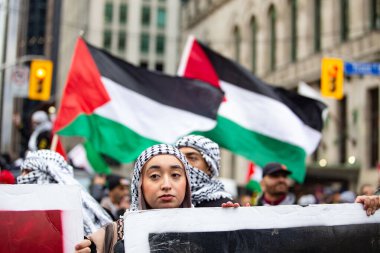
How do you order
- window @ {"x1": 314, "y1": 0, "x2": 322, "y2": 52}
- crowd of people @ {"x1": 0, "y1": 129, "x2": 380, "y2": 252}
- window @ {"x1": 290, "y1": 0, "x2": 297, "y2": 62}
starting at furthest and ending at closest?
Answer: 1. window @ {"x1": 290, "y1": 0, "x2": 297, "y2": 62}
2. window @ {"x1": 314, "y1": 0, "x2": 322, "y2": 52}
3. crowd of people @ {"x1": 0, "y1": 129, "x2": 380, "y2": 252}

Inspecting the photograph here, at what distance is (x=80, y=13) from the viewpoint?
74.5 meters

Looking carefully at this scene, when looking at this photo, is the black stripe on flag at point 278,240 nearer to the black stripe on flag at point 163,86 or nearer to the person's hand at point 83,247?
the person's hand at point 83,247

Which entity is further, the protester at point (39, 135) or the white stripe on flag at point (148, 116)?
the protester at point (39, 135)

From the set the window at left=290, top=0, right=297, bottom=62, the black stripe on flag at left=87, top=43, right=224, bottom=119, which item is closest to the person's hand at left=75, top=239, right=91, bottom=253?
the black stripe on flag at left=87, top=43, right=224, bottom=119

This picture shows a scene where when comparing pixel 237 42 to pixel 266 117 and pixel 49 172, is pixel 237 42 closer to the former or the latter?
pixel 266 117

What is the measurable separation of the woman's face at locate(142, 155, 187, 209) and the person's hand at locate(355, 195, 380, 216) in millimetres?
855

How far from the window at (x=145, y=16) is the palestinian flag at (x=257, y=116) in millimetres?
62340

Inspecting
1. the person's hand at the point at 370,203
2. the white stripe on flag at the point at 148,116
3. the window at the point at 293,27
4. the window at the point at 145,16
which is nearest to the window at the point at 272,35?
the window at the point at 293,27

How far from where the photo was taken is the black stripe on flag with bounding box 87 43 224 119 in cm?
802

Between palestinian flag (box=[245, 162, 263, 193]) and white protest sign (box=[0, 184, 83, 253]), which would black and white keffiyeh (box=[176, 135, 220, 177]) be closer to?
white protest sign (box=[0, 184, 83, 253])

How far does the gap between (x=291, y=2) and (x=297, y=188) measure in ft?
33.3

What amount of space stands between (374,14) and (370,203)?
86.3ft

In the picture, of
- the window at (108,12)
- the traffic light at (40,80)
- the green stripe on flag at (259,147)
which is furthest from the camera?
the window at (108,12)

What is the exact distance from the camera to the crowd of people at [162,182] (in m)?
3.17
